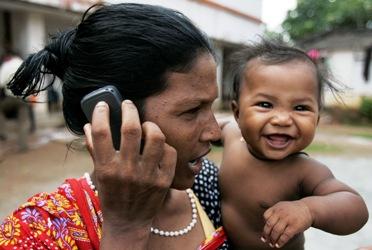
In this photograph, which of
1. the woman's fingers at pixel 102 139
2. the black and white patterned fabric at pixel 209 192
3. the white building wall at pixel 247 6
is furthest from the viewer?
the white building wall at pixel 247 6

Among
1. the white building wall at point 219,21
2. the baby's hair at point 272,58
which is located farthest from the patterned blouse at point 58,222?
the white building wall at point 219,21

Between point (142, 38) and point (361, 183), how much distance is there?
6044 millimetres

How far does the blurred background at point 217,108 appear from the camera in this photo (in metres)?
4.30

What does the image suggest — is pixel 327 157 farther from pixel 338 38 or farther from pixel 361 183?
pixel 338 38

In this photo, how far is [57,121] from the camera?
11.0 meters

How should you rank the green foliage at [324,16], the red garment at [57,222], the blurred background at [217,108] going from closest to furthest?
the red garment at [57,222] → the blurred background at [217,108] → the green foliage at [324,16]

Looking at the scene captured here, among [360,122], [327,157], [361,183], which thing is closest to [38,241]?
[361,183]

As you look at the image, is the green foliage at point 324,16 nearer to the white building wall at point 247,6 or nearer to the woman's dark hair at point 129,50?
the white building wall at point 247,6

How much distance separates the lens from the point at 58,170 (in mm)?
6684

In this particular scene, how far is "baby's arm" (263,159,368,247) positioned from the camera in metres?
1.29

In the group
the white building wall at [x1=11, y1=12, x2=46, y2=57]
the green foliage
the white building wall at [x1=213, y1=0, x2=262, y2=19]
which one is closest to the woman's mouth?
the white building wall at [x1=11, y1=12, x2=46, y2=57]

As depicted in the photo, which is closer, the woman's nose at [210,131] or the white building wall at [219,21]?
the woman's nose at [210,131]

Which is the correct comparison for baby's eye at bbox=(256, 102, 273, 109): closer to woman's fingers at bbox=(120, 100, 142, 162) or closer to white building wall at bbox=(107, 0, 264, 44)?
woman's fingers at bbox=(120, 100, 142, 162)

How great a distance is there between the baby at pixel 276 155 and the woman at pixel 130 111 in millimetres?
341
